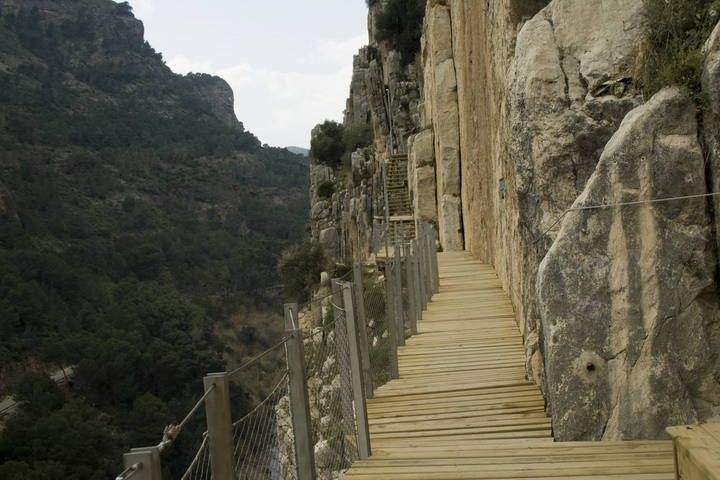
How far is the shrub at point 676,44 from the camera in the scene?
430 centimetres

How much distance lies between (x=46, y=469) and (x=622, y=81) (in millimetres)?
23214

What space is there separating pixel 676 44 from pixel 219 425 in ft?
12.1

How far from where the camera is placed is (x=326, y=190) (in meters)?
50.6

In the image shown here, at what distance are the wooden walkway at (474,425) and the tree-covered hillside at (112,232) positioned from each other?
63.0ft

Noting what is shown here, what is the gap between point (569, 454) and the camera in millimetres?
4176

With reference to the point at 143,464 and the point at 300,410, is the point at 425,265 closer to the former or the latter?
the point at 300,410

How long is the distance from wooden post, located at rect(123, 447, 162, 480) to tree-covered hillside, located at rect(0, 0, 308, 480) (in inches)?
937

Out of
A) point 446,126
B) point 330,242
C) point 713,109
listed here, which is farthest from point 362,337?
point 330,242

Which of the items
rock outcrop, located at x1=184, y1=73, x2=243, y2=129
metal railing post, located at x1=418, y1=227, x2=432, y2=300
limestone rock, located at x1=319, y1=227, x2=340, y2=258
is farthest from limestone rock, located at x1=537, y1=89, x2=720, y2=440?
rock outcrop, located at x1=184, y1=73, x2=243, y2=129

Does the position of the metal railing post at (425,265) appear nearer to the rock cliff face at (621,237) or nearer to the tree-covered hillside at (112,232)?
the rock cliff face at (621,237)

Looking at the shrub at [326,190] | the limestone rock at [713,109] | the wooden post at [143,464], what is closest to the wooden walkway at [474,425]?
the limestone rock at [713,109]

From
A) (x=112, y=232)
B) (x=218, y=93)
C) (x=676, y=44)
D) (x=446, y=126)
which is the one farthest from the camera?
(x=218, y=93)

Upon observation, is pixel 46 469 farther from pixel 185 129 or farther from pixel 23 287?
pixel 185 129

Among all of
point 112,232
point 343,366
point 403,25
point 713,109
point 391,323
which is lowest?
point 391,323
